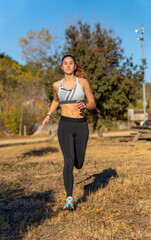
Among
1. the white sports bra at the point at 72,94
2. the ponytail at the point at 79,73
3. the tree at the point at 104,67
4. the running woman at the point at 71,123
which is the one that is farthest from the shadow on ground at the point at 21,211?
the tree at the point at 104,67

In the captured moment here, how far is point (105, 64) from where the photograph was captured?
17.7 meters

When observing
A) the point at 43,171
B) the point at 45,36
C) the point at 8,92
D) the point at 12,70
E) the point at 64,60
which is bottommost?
the point at 43,171

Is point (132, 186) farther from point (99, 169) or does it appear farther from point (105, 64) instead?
point (105, 64)

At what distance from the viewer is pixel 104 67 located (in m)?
17.8

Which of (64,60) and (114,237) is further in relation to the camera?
(64,60)

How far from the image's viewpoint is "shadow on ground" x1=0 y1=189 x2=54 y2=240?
3652 millimetres

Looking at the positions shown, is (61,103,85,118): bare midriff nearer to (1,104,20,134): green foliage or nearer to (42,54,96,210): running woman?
(42,54,96,210): running woman

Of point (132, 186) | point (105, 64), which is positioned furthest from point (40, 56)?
point (132, 186)

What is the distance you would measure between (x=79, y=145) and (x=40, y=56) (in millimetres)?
22314

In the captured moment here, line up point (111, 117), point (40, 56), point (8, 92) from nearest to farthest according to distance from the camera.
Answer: point (111, 117)
point (40, 56)
point (8, 92)

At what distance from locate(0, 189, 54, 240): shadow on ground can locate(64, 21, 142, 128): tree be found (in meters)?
12.0

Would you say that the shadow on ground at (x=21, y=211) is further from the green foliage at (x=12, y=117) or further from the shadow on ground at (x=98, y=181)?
the green foliage at (x=12, y=117)

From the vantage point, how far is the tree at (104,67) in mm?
17156

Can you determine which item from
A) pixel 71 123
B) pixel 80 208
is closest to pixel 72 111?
pixel 71 123
